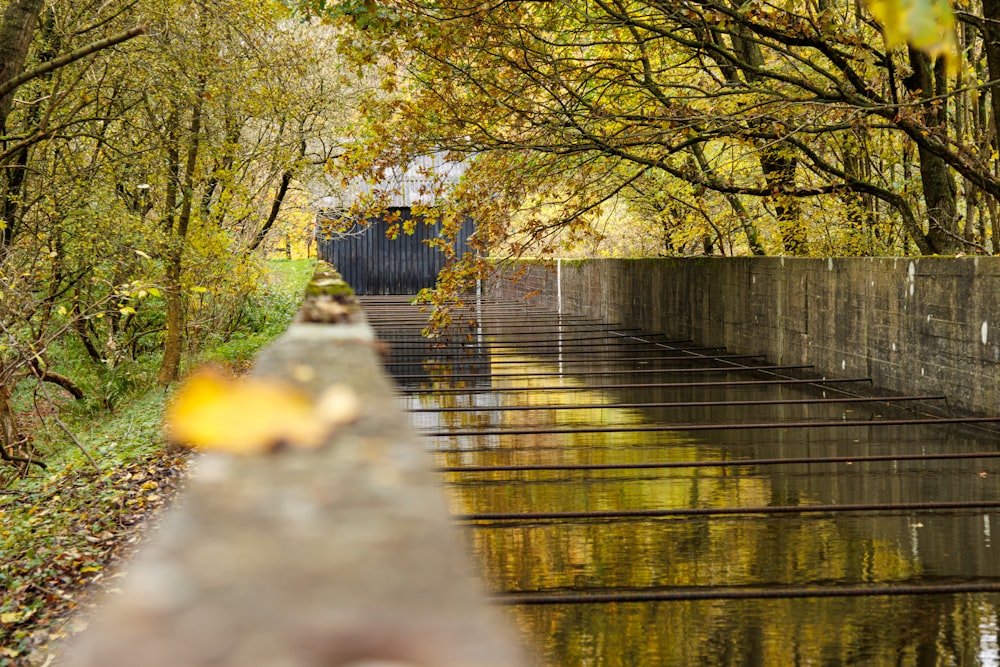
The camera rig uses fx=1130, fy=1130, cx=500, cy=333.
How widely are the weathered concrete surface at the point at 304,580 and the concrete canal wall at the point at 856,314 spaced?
11320 millimetres

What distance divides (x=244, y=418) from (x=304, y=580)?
0.25 metres

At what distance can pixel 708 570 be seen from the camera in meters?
6.72

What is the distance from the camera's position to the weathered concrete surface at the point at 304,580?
2.52 feet

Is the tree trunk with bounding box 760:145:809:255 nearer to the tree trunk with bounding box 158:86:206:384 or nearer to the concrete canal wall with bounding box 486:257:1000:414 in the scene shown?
the concrete canal wall with bounding box 486:257:1000:414

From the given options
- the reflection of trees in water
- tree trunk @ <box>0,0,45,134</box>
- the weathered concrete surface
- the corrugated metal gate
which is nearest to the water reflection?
the reflection of trees in water

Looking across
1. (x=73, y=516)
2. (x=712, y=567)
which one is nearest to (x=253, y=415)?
(x=712, y=567)

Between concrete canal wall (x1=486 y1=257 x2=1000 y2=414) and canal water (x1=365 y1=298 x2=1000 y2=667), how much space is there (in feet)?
1.55

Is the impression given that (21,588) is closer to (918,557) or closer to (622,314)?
(918,557)

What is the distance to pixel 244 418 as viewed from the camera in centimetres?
102

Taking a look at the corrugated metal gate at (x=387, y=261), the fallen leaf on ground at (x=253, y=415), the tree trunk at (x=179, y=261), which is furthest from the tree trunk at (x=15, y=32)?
the corrugated metal gate at (x=387, y=261)

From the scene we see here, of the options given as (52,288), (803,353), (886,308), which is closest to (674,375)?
(803,353)

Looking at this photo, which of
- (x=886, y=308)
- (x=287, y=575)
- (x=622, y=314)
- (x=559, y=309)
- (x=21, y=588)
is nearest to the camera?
(x=287, y=575)

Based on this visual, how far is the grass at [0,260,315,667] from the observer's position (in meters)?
7.30

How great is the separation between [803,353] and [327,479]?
16.1m
